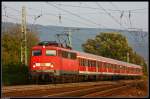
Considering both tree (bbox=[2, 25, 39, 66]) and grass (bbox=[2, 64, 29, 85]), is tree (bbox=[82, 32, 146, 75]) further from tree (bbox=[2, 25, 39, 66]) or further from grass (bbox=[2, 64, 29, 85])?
grass (bbox=[2, 64, 29, 85])

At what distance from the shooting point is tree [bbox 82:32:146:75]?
69.9m

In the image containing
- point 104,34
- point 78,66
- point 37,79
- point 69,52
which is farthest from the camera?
point 104,34

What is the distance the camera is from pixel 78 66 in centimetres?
3428

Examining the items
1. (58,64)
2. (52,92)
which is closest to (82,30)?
(58,64)

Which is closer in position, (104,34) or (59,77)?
(59,77)

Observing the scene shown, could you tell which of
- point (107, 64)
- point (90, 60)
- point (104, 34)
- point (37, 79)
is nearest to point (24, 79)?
point (37, 79)

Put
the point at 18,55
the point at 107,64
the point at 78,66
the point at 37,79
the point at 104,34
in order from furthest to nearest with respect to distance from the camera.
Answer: the point at 104,34 → the point at 107,64 → the point at 18,55 → the point at 78,66 → the point at 37,79

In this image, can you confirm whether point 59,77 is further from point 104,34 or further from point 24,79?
point 104,34

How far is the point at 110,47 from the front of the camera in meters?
74.9

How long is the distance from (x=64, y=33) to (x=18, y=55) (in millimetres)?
5439

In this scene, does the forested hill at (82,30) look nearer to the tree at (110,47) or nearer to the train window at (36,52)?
the tree at (110,47)

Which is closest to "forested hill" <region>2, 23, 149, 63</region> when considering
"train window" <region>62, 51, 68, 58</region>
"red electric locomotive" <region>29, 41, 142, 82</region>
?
"red electric locomotive" <region>29, 41, 142, 82</region>

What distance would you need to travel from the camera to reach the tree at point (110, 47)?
69875mm

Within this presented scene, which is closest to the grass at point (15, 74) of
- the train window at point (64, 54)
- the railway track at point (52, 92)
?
the train window at point (64, 54)
